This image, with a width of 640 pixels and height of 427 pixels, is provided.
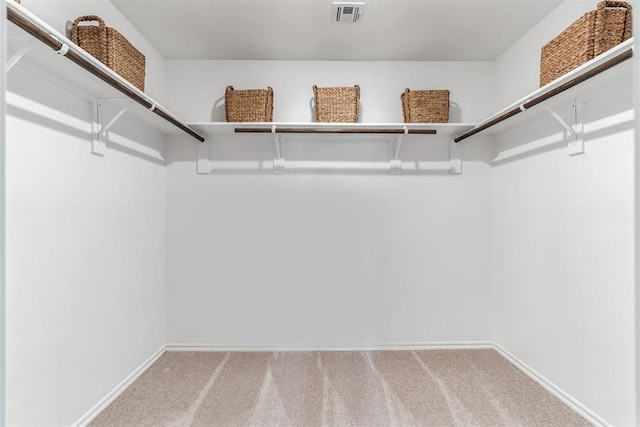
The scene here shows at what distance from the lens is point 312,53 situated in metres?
2.77

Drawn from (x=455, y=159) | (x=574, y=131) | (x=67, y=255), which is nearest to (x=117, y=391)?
(x=67, y=255)

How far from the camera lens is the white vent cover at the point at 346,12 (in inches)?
81.5

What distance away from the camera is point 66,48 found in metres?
1.32

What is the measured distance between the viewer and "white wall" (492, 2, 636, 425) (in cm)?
168

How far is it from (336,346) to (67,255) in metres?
2.02

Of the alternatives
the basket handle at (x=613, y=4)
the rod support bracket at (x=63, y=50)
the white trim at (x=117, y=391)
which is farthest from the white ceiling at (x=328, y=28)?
the white trim at (x=117, y=391)

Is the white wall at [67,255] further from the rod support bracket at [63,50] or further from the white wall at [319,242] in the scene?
the white wall at [319,242]

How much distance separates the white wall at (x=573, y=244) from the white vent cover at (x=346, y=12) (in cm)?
124

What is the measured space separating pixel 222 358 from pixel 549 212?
2565 millimetres

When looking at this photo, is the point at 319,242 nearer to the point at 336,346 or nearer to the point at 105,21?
the point at 336,346

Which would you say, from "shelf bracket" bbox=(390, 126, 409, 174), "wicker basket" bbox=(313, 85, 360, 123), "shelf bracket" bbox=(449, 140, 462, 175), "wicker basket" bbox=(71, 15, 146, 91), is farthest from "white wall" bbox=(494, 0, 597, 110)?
"wicker basket" bbox=(71, 15, 146, 91)

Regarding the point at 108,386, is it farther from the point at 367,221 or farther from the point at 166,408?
the point at 367,221

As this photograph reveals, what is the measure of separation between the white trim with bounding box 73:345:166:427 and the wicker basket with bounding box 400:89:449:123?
2.69 m

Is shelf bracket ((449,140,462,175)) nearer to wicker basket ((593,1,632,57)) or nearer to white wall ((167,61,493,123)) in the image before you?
white wall ((167,61,493,123))
